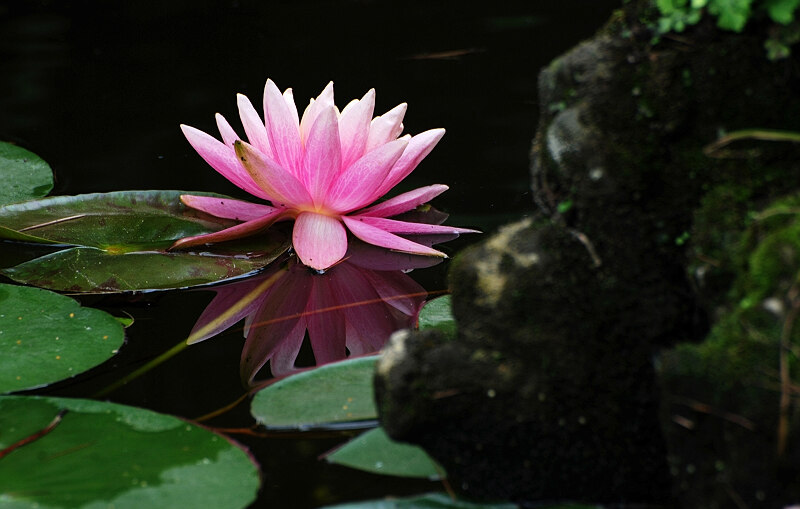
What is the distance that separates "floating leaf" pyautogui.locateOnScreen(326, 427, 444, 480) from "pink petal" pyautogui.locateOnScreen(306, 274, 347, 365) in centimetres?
34

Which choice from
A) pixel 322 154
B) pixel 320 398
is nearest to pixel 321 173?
pixel 322 154

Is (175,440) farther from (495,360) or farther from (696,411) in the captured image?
(696,411)

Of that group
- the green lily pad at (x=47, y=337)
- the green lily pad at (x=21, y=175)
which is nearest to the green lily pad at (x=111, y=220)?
the green lily pad at (x=21, y=175)

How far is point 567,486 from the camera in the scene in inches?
45.4

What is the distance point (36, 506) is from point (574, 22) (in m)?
2.88

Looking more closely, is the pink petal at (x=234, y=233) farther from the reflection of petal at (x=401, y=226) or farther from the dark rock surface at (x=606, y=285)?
the dark rock surface at (x=606, y=285)

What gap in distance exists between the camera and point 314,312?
1.81m

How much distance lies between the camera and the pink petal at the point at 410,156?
203 cm

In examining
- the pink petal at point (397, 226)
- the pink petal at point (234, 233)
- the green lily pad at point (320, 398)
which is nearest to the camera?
the green lily pad at point (320, 398)

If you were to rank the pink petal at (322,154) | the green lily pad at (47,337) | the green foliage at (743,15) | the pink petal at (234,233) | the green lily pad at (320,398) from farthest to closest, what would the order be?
1. the pink petal at (234,233)
2. the pink petal at (322,154)
3. the green lily pad at (47,337)
4. the green lily pad at (320,398)
5. the green foliage at (743,15)

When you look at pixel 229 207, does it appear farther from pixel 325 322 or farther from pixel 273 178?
pixel 325 322

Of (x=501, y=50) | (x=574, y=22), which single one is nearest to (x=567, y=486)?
(x=501, y=50)

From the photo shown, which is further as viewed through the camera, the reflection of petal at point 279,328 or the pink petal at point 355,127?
the pink petal at point 355,127

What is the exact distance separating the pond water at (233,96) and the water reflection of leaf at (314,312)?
3 cm
